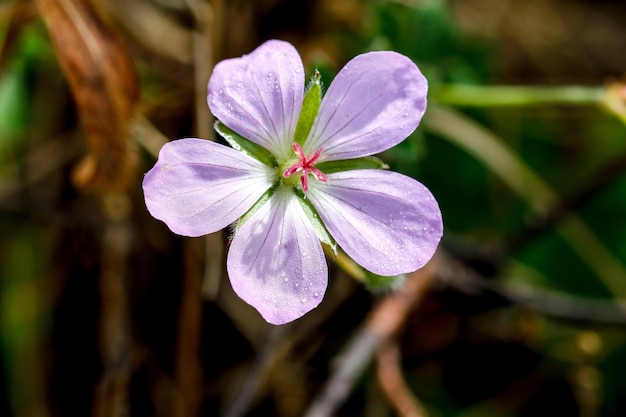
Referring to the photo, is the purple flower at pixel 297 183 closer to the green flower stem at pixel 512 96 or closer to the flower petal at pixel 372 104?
the flower petal at pixel 372 104

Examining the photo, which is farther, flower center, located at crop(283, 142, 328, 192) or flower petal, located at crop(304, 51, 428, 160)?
flower center, located at crop(283, 142, 328, 192)

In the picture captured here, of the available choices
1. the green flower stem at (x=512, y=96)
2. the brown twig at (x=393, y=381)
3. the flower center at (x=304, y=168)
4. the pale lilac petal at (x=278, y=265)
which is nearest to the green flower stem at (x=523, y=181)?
the green flower stem at (x=512, y=96)

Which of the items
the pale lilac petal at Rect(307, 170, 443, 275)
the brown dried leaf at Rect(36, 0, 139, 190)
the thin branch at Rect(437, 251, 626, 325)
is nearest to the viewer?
the pale lilac petal at Rect(307, 170, 443, 275)

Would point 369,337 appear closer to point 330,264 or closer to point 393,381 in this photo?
point 393,381

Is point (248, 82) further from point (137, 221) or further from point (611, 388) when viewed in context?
point (611, 388)

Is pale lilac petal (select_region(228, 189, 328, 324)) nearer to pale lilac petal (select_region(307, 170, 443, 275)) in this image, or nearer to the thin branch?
pale lilac petal (select_region(307, 170, 443, 275))

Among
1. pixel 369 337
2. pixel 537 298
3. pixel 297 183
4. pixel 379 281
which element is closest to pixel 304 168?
pixel 297 183

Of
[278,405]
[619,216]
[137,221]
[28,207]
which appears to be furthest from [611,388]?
[28,207]

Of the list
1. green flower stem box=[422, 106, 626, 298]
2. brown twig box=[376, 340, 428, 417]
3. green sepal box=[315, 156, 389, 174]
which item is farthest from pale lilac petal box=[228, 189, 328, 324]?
green flower stem box=[422, 106, 626, 298]
